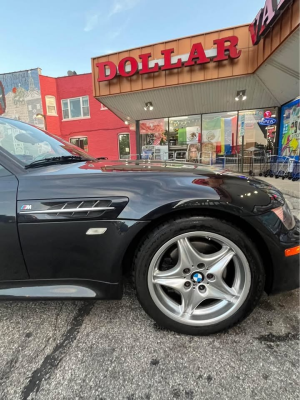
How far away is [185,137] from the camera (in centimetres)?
1161

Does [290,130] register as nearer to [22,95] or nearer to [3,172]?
[3,172]

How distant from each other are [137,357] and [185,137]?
11218 mm

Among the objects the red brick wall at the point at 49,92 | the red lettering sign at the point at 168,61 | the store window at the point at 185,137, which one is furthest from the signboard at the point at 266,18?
the red brick wall at the point at 49,92

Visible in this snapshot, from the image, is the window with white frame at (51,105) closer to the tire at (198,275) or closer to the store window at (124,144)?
the store window at (124,144)

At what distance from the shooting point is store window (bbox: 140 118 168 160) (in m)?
11.9

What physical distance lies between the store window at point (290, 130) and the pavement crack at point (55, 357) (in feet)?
29.3

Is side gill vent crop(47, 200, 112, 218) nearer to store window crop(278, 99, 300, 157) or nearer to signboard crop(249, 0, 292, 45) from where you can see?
signboard crop(249, 0, 292, 45)

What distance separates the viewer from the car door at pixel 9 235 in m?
1.41

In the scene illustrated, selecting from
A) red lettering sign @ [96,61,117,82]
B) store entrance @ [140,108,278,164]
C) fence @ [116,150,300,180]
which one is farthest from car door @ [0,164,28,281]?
store entrance @ [140,108,278,164]

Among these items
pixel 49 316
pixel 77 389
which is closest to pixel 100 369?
pixel 77 389

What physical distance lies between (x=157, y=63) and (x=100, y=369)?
8.70 m

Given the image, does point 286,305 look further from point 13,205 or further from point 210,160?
point 210,160

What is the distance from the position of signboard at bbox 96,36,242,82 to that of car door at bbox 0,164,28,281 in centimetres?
777

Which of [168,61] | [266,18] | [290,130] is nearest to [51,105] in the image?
[168,61]
